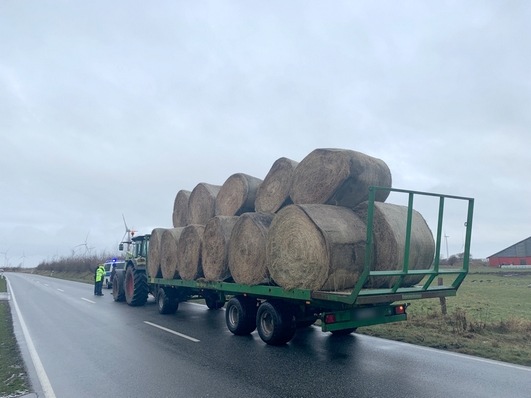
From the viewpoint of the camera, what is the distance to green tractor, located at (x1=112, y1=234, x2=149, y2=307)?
1581cm

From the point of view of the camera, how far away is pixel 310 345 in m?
8.69

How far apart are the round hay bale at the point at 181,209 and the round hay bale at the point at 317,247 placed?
231 inches

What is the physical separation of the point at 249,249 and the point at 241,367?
7.87 feet

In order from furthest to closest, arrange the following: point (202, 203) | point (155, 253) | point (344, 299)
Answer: point (155, 253)
point (202, 203)
point (344, 299)

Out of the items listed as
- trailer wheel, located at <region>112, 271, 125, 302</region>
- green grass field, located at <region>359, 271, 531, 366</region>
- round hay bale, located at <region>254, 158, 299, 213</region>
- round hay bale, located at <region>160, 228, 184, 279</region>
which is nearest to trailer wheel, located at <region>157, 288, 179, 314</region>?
round hay bale, located at <region>160, 228, 184, 279</region>

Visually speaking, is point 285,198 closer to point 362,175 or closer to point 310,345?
point 362,175

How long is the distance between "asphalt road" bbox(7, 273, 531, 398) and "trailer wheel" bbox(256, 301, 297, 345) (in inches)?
6.6

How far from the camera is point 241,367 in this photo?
7027 millimetres

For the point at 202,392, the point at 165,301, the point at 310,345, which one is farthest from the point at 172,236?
the point at 202,392

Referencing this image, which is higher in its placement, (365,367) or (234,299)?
(234,299)

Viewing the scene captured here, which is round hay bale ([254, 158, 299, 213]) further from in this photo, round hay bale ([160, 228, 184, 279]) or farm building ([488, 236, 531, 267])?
farm building ([488, 236, 531, 267])

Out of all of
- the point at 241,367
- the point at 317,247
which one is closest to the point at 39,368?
the point at 241,367

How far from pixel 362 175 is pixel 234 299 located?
366 cm

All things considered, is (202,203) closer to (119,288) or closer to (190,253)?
(190,253)
